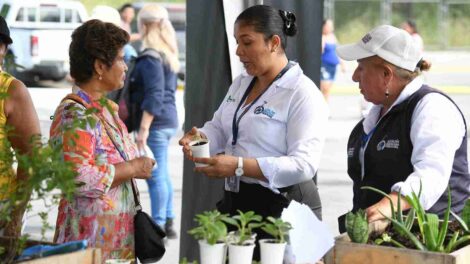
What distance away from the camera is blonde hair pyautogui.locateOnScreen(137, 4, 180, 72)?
289 inches

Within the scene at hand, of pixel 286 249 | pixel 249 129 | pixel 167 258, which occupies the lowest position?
pixel 167 258

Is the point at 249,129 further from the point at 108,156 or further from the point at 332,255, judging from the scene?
the point at 332,255

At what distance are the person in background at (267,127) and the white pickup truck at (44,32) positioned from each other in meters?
12.0

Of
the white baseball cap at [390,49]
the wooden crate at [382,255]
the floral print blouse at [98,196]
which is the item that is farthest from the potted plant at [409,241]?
the floral print blouse at [98,196]

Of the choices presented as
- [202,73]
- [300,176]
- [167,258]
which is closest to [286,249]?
[300,176]

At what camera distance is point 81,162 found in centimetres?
323

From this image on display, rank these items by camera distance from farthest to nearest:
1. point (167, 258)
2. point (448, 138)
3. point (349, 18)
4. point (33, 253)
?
point (349, 18) → point (167, 258) → point (448, 138) → point (33, 253)

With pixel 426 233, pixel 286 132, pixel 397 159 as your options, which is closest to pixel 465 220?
pixel 426 233

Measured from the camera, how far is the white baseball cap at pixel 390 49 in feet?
10.7

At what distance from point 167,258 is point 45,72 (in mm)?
11421

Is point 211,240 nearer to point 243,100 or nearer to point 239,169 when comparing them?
point 239,169

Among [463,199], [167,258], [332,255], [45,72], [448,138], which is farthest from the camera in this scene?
[45,72]

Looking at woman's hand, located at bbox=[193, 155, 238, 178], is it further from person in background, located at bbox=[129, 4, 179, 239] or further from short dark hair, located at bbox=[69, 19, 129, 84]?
person in background, located at bbox=[129, 4, 179, 239]

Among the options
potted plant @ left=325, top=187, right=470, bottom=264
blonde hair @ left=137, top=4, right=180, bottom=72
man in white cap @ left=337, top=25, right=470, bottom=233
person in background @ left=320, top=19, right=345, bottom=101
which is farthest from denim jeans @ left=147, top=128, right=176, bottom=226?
person in background @ left=320, top=19, right=345, bottom=101
